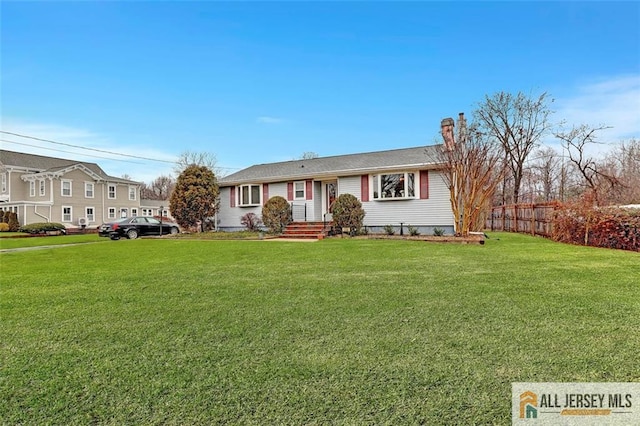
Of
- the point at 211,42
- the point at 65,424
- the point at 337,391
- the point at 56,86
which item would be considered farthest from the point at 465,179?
the point at 56,86

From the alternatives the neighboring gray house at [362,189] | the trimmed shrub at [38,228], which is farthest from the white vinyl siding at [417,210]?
the trimmed shrub at [38,228]

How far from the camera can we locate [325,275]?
5734 mm

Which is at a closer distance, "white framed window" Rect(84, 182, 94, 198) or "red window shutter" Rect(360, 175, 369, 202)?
"red window shutter" Rect(360, 175, 369, 202)

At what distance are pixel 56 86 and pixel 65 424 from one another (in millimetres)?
16473

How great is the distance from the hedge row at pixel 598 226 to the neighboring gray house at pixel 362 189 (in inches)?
146

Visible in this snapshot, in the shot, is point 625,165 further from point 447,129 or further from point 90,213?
point 90,213

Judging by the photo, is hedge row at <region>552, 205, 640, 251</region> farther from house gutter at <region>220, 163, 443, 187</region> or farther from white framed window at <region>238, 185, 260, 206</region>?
white framed window at <region>238, 185, 260, 206</region>

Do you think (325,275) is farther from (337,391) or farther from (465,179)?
(465,179)

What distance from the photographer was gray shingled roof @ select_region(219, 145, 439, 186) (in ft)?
47.1

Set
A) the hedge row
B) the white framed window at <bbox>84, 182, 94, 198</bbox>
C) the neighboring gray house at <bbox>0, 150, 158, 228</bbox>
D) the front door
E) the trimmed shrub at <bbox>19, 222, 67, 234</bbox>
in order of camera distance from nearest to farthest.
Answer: the hedge row → the front door → the trimmed shrub at <bbox>19, 222, 67, 234</bbox> → the neighboring gray house at <bbox>0, 150, 158, 228</bbox> → the white framed window at <bbox>84, 182, 94, 198</bbox>

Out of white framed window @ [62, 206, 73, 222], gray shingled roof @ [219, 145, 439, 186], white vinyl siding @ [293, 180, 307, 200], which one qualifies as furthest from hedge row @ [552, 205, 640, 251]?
white framed window @ [62, 206, 73, 222]

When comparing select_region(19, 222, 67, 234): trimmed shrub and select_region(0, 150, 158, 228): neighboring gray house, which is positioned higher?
select_region(0, 150, 158, 228): neighboring gray house

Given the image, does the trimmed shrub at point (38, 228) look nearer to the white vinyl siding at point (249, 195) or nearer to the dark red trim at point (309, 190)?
the white vinyl siding at point (249, 195)

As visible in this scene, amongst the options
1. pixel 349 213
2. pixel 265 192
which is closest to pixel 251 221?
pixel 265 192
